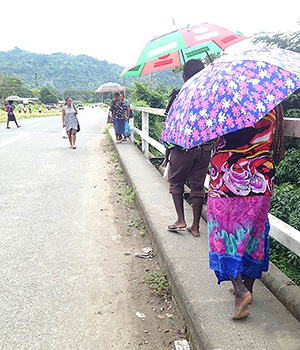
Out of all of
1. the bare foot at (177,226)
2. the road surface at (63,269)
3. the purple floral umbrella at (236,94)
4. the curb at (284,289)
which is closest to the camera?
the purple floral umbrella at (236,94)

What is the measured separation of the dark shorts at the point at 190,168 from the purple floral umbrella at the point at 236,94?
4.71ft

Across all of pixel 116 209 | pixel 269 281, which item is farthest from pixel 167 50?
pixel 116 209

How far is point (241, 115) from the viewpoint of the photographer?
5.90 ft

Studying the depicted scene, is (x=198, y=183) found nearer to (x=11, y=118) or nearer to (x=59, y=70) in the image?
(x=11, y=118)

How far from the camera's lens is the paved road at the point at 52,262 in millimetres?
2453

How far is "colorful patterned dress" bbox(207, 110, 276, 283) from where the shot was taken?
6.75 ft

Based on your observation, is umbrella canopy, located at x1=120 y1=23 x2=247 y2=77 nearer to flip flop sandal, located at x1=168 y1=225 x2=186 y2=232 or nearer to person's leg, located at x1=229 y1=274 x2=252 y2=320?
flip flop sandal, located at x1=168 y1=225 x2=186 y2=232

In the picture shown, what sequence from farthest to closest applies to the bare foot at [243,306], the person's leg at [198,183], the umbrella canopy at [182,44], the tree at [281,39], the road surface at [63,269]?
the tree at [281,39] < the person's leg at [198,183] < the umbrella canopy at [182,44] < the road surface at [63,269] < the bare foot at [243,306]

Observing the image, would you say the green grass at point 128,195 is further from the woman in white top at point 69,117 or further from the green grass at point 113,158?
the woman in white top at point 69,117

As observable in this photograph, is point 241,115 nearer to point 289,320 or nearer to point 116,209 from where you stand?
point 289,320

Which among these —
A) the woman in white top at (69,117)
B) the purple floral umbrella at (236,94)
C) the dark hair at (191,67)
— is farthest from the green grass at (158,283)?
the woman in white top at (69,117)

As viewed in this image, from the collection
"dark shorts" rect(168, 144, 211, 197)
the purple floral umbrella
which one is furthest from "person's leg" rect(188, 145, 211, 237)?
the purple floral umbrella

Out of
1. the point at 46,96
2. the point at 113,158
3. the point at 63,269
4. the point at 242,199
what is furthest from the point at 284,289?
the point at 46,96

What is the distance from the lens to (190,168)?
3.49 metres
